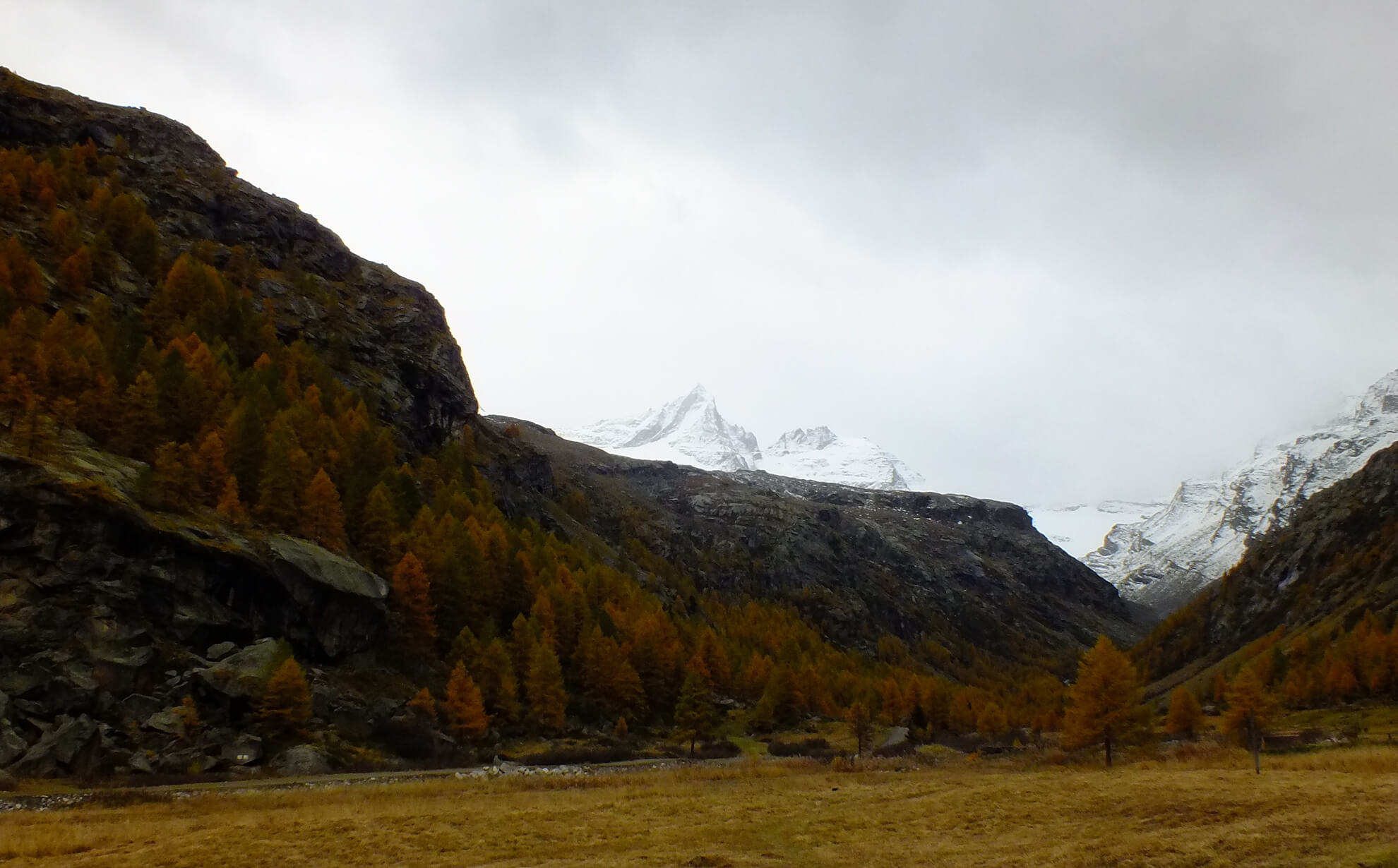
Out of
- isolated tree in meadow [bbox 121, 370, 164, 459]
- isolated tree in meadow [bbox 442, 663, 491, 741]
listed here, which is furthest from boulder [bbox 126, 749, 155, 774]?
isolated tree in meadow [bbox 121, 370, 164, 459]

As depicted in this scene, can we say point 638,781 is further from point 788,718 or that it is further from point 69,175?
point 69,175

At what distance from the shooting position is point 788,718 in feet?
300

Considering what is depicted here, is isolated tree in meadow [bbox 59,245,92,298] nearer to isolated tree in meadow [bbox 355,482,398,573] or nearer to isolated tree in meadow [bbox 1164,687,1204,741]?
isolated tree in meadow [bbox 355,482,398,573]

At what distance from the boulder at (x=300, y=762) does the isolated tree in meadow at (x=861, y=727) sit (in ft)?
144

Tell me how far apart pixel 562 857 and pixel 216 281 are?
88331 mm

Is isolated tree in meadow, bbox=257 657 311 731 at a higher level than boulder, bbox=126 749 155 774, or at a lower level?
higher

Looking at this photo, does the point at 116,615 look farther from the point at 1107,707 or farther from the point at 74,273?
the point at 1107,707

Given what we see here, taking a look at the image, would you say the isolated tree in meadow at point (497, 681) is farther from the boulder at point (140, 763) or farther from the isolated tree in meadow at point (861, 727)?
the isolated tree in meadow at point (861, 727)

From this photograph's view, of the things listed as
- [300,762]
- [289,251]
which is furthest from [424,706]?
[289,251]

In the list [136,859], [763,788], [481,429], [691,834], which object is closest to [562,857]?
[691,834]

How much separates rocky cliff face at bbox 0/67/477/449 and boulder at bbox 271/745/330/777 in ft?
216

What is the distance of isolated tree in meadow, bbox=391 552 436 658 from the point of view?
2542 inches

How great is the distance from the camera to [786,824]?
91.2ft

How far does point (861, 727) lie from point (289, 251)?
352 ft
